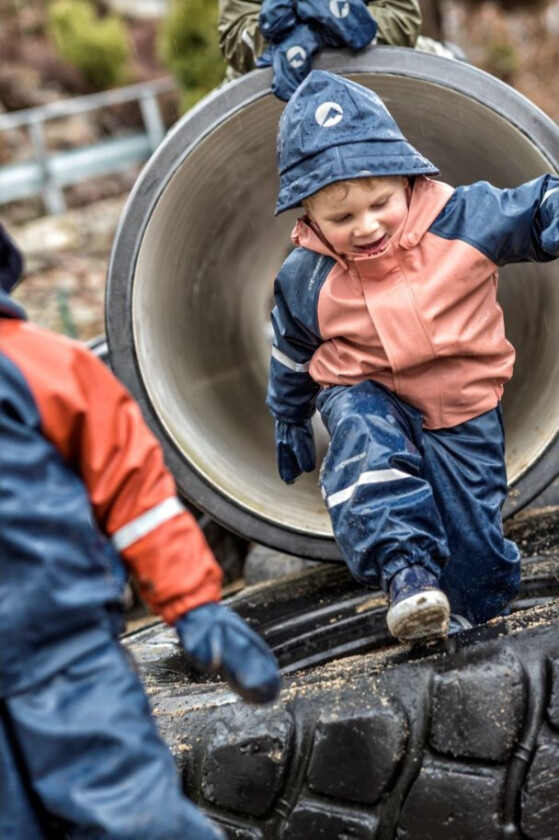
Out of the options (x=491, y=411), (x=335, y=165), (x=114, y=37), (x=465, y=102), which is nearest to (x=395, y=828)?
(x=491, y=411)

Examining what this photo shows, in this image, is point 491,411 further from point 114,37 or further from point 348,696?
point 114,37

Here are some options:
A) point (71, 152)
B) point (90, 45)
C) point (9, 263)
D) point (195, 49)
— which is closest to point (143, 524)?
point (9, 263)

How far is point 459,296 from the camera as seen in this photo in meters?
2.46

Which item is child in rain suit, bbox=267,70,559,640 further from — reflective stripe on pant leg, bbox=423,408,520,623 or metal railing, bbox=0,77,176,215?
metal railing, bbox=0,77,176,215

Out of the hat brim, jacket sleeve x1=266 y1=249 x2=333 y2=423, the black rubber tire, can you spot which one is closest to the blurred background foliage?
jacket sleeve x1=266 y1=249 x2=333 y2=423

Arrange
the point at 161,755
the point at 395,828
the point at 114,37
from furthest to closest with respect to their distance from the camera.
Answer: the point at 114,37 → the point at 395,828 → the point at 161,755

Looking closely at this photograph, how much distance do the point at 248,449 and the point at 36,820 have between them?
6.44 ft

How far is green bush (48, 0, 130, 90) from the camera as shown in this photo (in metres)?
13.8

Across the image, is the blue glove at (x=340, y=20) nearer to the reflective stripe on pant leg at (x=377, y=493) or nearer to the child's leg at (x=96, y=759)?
the reflective stripe on pant leg at (x=377, y=493)

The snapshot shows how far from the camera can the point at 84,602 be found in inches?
62.9

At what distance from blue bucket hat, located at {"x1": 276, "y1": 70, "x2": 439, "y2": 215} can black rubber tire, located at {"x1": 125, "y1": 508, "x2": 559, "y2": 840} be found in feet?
3.16

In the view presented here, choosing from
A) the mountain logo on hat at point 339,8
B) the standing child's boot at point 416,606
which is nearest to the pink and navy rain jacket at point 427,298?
the standing child's boot at point 416,606

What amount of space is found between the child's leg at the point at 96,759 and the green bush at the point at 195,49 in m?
9.98

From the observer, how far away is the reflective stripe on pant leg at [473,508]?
2.57m
